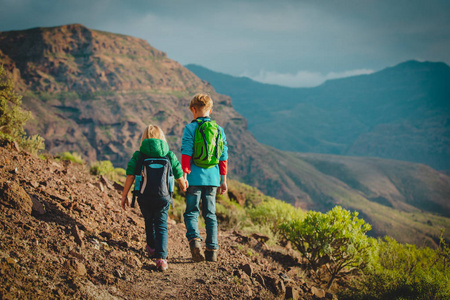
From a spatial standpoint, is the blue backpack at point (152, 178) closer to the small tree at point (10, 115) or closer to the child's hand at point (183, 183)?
the child's hand at point (183, 183)

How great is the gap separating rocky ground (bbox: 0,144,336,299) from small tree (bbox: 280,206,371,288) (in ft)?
2.18

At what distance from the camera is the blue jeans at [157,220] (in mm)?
3932

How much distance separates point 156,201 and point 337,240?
374 cm

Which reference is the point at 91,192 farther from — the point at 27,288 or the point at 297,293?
the point at 297,293

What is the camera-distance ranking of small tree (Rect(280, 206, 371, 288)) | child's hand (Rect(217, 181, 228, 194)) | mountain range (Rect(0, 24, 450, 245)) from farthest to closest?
mountain range (Rect(0, 24, 450, 245)) < small tree (Rect(280, 206, 371, 288)) < child's hand (Rect(217, 181, 228, 194))

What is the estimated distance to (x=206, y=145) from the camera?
420 centimetres

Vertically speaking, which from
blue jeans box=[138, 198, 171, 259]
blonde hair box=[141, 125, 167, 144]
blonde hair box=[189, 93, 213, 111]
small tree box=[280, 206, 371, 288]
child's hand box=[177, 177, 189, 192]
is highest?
blonde hair box=[189, 93, 213, 111]

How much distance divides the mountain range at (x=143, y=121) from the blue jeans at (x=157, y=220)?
310 ft

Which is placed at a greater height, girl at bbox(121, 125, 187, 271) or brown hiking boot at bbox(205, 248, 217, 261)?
girl at bbox(121, 125, 187, 271)

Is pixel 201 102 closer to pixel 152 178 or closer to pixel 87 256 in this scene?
pixel 152 178

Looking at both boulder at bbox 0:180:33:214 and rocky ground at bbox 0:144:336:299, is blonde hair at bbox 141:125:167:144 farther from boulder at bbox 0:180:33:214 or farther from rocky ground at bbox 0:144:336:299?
boulder at bbox 0:180:33:214

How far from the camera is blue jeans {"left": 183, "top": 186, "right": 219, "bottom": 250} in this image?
4.25 meters

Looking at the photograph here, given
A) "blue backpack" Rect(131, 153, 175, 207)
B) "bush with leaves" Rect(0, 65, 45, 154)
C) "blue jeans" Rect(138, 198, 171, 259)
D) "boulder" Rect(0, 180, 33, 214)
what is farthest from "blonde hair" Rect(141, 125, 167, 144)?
"bush with leaves" Rect(0, 65, 45, 154)

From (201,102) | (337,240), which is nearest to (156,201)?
(201,102)
